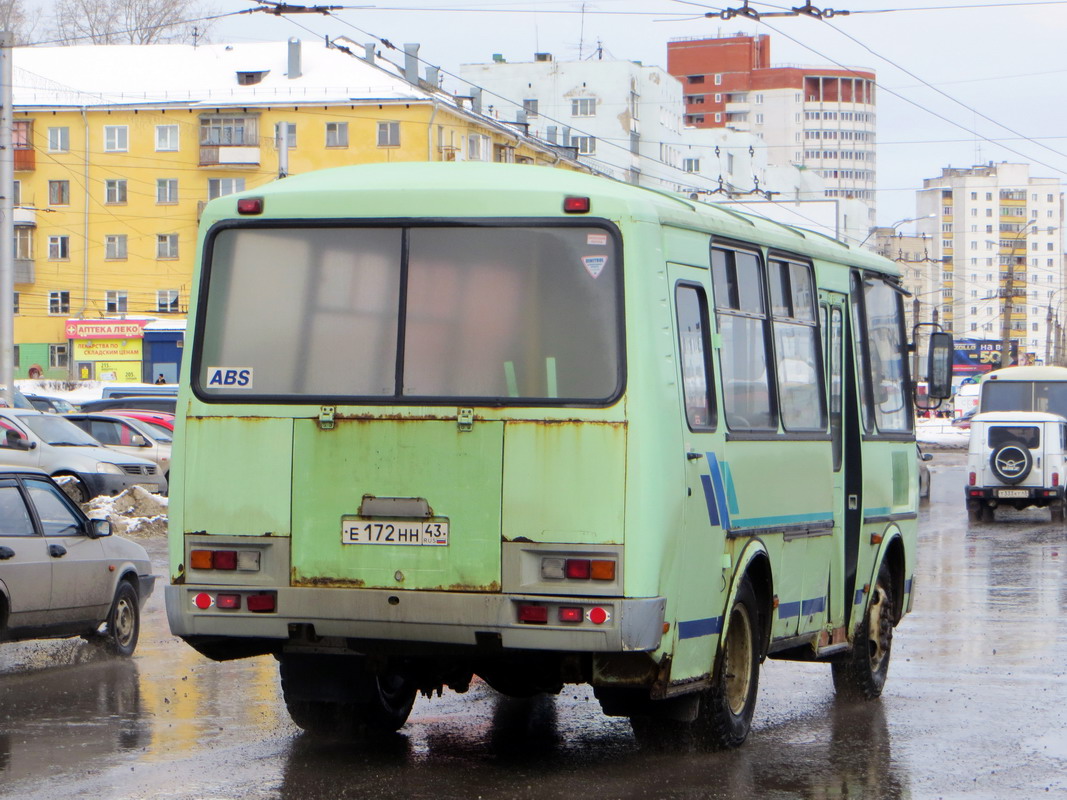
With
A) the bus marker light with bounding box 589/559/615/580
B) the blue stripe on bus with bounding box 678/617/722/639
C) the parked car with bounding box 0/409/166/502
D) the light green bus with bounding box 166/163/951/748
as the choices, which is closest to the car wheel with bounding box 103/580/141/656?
the light green bus with bounding box 166/163/951/748

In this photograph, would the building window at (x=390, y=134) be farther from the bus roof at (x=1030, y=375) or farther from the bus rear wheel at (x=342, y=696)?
the bus rear wheel at (x=342, y=696)

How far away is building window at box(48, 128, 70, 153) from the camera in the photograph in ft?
246

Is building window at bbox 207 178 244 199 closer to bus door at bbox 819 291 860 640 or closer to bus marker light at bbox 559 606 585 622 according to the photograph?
bus door at bbox 819 291 860 640

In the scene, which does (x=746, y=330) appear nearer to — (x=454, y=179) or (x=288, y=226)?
(x=454, y=179)

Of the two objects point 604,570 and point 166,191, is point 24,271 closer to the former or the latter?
point 166,191

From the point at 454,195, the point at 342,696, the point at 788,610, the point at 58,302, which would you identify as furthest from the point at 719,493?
the point at 58,302

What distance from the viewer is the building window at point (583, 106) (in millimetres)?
103812

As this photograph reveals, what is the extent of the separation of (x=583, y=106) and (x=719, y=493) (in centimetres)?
9798

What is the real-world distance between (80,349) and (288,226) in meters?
68.2

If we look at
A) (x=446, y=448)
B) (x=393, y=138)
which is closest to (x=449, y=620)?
(x=446, y=448)

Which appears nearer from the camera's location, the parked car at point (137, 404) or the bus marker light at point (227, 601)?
the bus marker light at point (227, 601)

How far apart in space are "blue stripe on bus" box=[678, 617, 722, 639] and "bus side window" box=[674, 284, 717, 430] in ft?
2.77

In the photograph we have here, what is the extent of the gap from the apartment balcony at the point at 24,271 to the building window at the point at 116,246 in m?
3.23

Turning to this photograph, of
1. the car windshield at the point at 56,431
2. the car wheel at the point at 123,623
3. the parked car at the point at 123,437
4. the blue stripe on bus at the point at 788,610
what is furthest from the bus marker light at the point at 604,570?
the parked car at the point at 123,437
